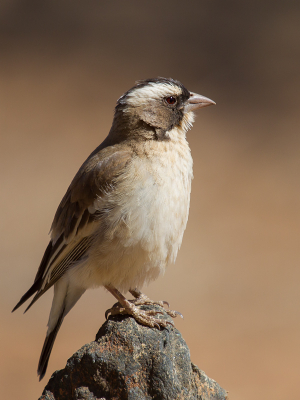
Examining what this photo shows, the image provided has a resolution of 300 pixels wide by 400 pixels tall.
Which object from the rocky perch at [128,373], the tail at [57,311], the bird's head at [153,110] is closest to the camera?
the rocky perch at [128,373]

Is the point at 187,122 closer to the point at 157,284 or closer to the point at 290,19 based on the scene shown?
the point at 157,284

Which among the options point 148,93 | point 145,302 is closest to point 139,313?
point 145,302

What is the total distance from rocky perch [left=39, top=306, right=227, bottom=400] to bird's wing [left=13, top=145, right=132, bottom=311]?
769 mm

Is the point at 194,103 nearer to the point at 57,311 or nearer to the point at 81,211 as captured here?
the point at 81,211

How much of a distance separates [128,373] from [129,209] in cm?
110

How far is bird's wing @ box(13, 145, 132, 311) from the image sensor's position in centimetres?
385

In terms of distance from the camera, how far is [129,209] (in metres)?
3.70

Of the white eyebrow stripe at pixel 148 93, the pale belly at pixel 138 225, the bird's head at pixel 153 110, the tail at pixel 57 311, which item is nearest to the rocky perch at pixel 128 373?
the pale belly at pixel 138 225

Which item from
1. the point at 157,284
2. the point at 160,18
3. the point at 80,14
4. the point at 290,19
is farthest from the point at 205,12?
the point at 157,284

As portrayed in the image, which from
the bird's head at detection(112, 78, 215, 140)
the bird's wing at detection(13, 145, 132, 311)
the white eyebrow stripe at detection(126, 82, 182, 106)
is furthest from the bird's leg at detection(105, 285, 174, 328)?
the white eyebrow stripe at detection(126, 82, 182, 106)

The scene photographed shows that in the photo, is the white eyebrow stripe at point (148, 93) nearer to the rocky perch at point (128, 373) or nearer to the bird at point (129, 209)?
the bird at point (129, 209)

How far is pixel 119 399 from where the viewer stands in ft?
10.4

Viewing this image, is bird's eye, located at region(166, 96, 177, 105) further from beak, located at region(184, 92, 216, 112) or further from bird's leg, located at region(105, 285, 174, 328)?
bird's leg, located at region(105, 285, 174, 328)

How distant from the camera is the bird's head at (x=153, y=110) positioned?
3975 mm
